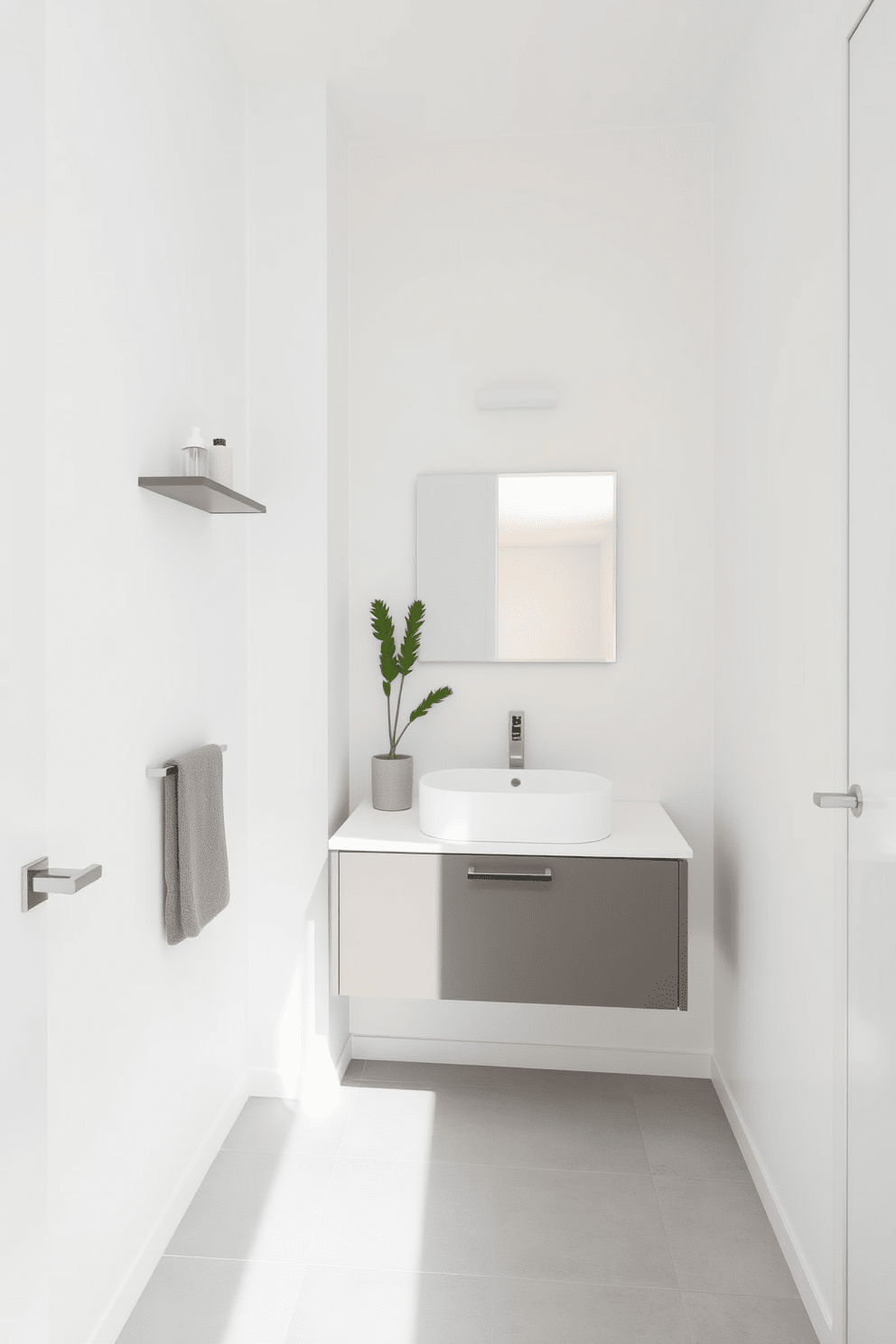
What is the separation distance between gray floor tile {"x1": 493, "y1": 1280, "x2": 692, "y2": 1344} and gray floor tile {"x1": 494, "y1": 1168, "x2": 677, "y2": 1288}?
0.03m

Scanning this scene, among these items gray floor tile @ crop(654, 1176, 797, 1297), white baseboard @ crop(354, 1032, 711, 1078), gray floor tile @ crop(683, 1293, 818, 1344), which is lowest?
gray floor tile @ crop(683, 1293, 818, 1344)

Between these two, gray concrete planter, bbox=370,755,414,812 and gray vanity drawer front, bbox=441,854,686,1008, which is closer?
gray vanity drawer front, bbox=441,854,686,1008

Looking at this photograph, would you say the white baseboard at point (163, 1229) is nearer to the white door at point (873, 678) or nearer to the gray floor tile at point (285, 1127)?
the gray floor tile at point (285, 1127)

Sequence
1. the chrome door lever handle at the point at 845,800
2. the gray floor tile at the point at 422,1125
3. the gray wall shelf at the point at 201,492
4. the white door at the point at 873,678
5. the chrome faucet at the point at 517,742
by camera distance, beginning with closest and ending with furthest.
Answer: the white door at the point at 873,678 → the chrome door lever handle at the point at 845,800 → the gray wall shelf at the point at 201,492 → the gray floor tile at the point at 422,1125 → the chrome faucet at the point at 517,742

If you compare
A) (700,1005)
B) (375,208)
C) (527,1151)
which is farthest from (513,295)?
(527,1151)

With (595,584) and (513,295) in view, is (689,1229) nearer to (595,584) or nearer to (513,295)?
(595,584)

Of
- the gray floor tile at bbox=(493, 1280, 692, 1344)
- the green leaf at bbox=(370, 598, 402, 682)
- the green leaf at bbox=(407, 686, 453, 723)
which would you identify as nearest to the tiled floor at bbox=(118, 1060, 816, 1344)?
the gray floor tile at bbox=(493, 1280, 692, 1344)

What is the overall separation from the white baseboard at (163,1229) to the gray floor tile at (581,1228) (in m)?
0.71

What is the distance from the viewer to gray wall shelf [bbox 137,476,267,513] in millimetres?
1720

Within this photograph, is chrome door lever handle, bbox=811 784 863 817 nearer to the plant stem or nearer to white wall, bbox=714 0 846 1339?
white wall, bbox=714 0 846 1339

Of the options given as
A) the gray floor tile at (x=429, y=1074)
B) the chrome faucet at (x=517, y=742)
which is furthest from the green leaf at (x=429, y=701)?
the gray floor tile at (x=429, y=1074)

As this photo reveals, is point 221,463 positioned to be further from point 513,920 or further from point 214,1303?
point 214,1303

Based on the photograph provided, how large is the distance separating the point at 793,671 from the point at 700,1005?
4.23ft

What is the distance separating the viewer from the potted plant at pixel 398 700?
2533 mm
